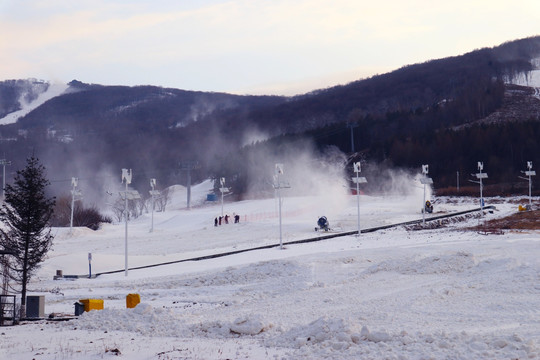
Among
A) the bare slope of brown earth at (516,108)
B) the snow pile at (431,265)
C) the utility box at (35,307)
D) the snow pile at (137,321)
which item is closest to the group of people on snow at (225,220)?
the snow pile at (431,265)

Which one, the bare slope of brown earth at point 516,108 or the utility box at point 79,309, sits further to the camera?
the bare slope of brown earth at point 516,108

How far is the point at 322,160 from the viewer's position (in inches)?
5728

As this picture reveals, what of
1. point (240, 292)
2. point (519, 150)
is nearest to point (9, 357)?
point (240, 292)

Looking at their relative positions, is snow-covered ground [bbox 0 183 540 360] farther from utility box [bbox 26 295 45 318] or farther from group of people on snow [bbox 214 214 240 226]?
group of people on snow [bbox 214 214 240 226]

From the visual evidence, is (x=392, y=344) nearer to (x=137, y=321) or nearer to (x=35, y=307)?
(x=137, y=321)

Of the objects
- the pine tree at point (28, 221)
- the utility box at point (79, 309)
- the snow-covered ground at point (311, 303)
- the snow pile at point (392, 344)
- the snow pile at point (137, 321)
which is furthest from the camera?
the pine tree at point (28, 221)

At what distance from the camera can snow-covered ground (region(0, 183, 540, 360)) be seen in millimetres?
13898

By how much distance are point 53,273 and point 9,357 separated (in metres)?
28.9

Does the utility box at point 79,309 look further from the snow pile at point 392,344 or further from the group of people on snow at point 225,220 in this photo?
the group of people on snow at point 225,220

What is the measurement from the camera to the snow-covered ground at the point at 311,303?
13898 mm

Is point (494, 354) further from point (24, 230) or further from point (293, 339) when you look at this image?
point (24, 230)

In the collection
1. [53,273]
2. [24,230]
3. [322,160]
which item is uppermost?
[322,160]

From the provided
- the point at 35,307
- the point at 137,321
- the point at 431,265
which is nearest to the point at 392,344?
the point at 137,321

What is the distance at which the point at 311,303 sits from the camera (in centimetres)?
2238
